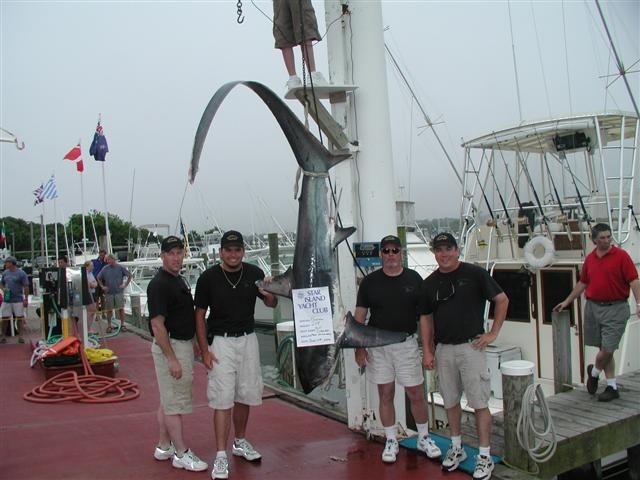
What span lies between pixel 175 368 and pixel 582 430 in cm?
296

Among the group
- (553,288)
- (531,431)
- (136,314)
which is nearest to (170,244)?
(531,431)

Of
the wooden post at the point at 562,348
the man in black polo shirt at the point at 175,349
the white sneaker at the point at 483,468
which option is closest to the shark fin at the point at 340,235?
the man in black polo shirt at the point at 175,349

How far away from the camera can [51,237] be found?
73.9 meters

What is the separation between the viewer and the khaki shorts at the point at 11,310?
392 inches

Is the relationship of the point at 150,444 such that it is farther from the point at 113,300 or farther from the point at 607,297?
the point at 113,300

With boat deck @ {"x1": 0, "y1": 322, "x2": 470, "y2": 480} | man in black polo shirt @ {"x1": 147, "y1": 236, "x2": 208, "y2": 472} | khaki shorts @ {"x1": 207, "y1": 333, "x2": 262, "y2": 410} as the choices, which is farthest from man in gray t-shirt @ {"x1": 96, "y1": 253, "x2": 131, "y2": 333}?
khaki shorts @ {"x1": 207, "y1": 333, "x2": 262, "y2": 410}

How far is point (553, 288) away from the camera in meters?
7.26

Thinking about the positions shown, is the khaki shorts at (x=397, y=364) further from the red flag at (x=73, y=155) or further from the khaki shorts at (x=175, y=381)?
the red flag at (x=73, y=155)

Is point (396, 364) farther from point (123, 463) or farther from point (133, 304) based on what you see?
point (133, 304)

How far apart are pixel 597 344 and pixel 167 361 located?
3655 mm

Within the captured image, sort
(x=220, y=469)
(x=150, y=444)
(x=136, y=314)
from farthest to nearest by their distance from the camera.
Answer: (x=136, y=314), (x=150, y=444), (x=220, y=469)

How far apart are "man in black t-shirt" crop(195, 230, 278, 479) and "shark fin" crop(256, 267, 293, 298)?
6 centimetres

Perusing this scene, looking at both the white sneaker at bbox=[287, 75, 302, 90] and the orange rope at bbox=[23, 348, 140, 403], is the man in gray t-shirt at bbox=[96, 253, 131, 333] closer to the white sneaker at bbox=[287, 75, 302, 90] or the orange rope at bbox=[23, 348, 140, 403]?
the orange rope at bbox=[23, 348, 140, 403]

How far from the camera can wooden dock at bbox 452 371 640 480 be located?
381cm
